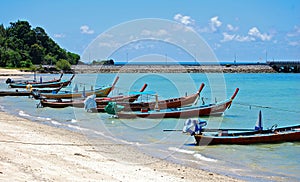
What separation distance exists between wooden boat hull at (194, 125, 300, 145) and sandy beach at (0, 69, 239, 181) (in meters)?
2.56

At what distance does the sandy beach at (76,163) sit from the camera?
8906mm

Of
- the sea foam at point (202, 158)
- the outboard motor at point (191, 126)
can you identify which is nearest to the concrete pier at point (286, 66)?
the outboard motor at point (191, 126)

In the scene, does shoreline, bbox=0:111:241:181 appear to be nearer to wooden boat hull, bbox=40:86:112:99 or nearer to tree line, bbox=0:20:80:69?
wooden boat hull, bbox=40:86:112:99

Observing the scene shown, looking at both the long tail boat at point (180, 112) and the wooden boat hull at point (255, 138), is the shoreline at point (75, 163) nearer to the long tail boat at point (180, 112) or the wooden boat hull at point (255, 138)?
the wooden boat hull at point (255, 138)

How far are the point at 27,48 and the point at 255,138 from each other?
8716cm

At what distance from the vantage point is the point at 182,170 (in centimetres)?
1110

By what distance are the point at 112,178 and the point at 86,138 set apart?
6.83m

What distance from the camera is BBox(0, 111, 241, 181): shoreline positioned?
29.3 ft

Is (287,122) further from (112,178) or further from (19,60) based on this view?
(19,60)

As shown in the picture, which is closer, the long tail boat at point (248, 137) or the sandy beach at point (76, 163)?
the sandy beach at point (76, 163)

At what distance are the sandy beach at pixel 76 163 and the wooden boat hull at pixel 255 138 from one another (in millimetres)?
2560

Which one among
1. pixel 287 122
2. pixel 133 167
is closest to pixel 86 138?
pixel 133 167

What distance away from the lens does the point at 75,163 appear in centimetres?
1030

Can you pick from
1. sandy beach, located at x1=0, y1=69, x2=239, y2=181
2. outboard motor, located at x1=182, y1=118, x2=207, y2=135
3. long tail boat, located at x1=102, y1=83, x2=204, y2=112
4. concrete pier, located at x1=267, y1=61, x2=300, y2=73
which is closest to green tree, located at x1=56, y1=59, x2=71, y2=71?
concrete pier, located at x1=267, y1=61, x2=300, y2=73
